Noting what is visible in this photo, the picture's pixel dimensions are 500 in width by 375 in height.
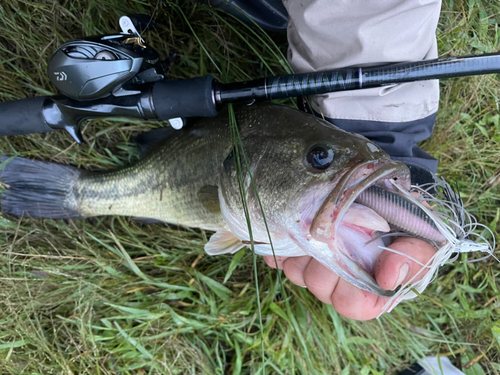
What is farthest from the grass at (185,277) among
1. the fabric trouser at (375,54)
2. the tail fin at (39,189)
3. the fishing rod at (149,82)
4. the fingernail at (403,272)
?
the fingernail at (403,272)

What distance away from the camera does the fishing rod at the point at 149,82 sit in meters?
1.37

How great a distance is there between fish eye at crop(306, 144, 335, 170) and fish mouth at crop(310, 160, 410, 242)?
0.10 m

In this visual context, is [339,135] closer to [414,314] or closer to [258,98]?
[258,98]

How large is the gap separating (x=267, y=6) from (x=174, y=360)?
2.35 meters

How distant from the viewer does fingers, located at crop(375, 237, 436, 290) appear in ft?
4.66

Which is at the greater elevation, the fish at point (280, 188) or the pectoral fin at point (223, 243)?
the fish at point (280, 188)

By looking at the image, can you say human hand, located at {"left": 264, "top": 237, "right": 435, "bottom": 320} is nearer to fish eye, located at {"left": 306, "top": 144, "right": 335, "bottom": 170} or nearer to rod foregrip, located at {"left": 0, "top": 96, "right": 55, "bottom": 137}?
fish eye, located at {"left": 306, "top": 144, "right": 335, "bottom": 170}

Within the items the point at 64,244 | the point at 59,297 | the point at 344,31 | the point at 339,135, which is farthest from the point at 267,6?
the point at 59,297

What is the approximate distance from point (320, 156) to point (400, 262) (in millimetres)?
609

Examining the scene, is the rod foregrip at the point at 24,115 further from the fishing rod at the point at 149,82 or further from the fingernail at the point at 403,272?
the fingernail at the point at 403,272

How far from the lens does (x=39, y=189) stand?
2295 millimetres

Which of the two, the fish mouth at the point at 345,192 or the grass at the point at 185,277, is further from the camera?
the grass at the point at 185,277

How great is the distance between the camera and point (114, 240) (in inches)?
94.1

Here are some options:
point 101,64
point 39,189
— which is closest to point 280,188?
point 101,64
